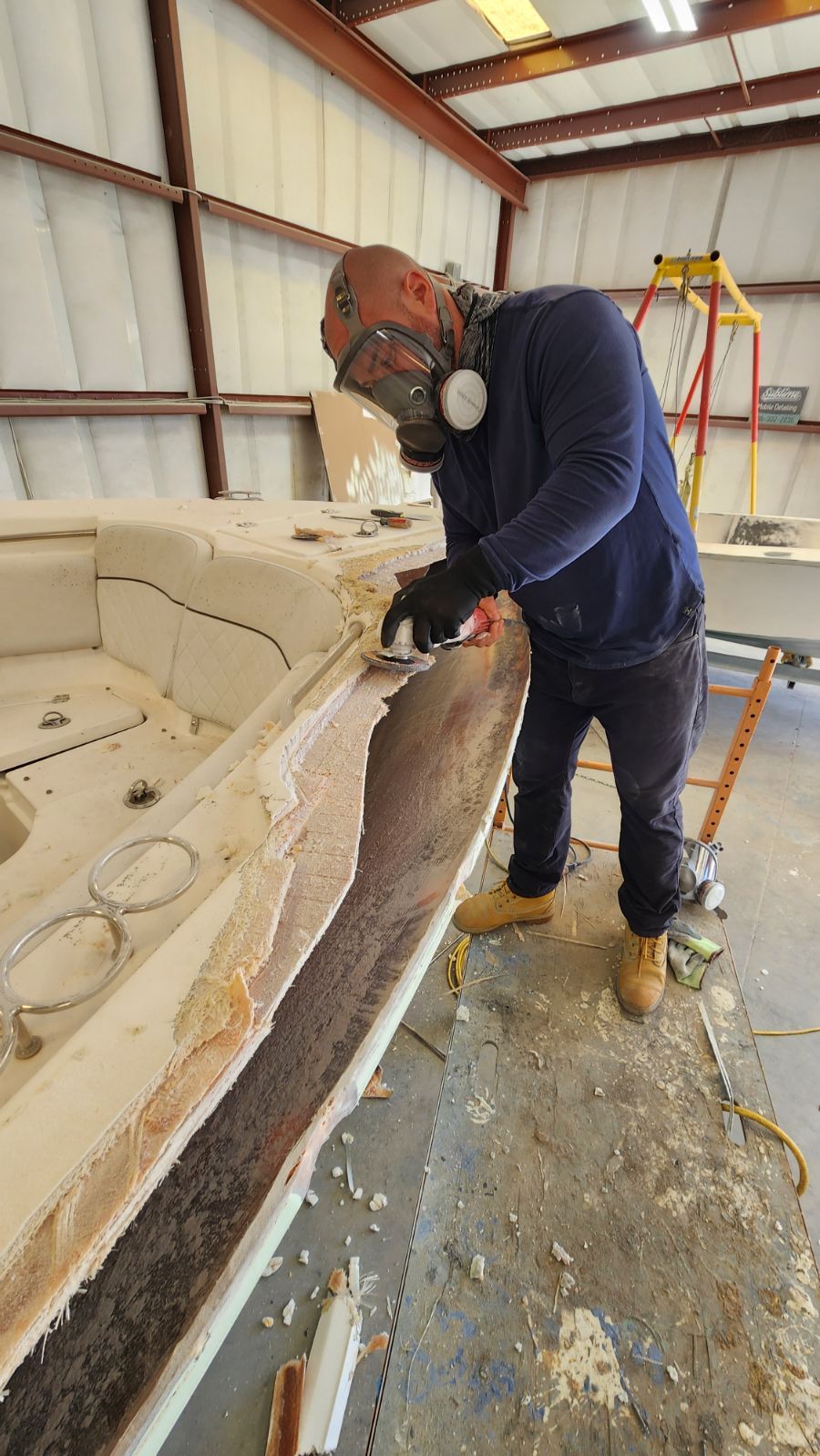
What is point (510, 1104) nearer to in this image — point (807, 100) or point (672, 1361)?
point (672, 1361)

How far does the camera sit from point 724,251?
6.24m

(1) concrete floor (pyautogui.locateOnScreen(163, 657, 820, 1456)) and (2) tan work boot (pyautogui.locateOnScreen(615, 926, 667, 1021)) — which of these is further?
(2) tan work boot (pyautogui.locateOnScreen(615, 926, 667, 1021))

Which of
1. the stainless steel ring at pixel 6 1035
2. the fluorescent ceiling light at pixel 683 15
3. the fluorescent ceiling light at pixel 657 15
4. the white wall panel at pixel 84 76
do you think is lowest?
the stainless steel ring at pixel 6 1035

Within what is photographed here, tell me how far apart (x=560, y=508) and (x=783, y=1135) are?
155 centimetres

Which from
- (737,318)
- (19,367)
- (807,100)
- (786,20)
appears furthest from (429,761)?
(807,100)

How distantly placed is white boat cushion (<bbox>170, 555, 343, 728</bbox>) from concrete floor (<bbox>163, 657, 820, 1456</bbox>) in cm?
105

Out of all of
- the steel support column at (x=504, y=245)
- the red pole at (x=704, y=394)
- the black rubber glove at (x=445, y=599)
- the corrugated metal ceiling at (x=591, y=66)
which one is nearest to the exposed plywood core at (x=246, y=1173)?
the black rubber glove at (x=445, y=599)

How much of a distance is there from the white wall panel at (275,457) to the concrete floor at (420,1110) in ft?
12.5

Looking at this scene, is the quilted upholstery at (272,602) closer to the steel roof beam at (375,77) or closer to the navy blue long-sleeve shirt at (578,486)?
the navy blue long-sleeve shirt at (578,486)

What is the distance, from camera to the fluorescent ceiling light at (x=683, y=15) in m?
3.52

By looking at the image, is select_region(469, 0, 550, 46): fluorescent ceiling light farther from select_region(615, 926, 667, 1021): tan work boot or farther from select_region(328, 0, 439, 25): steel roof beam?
select_region(615, 926, 667, 1021): tan work boot

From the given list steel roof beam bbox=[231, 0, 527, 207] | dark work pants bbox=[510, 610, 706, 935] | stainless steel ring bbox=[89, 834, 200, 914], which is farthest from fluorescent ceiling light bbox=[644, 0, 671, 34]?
stainless steel ring bbox=[89, 834, 200, 914]

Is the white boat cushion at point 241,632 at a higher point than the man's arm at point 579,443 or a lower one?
lower

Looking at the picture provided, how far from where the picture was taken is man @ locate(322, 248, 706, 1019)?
1.00 m
